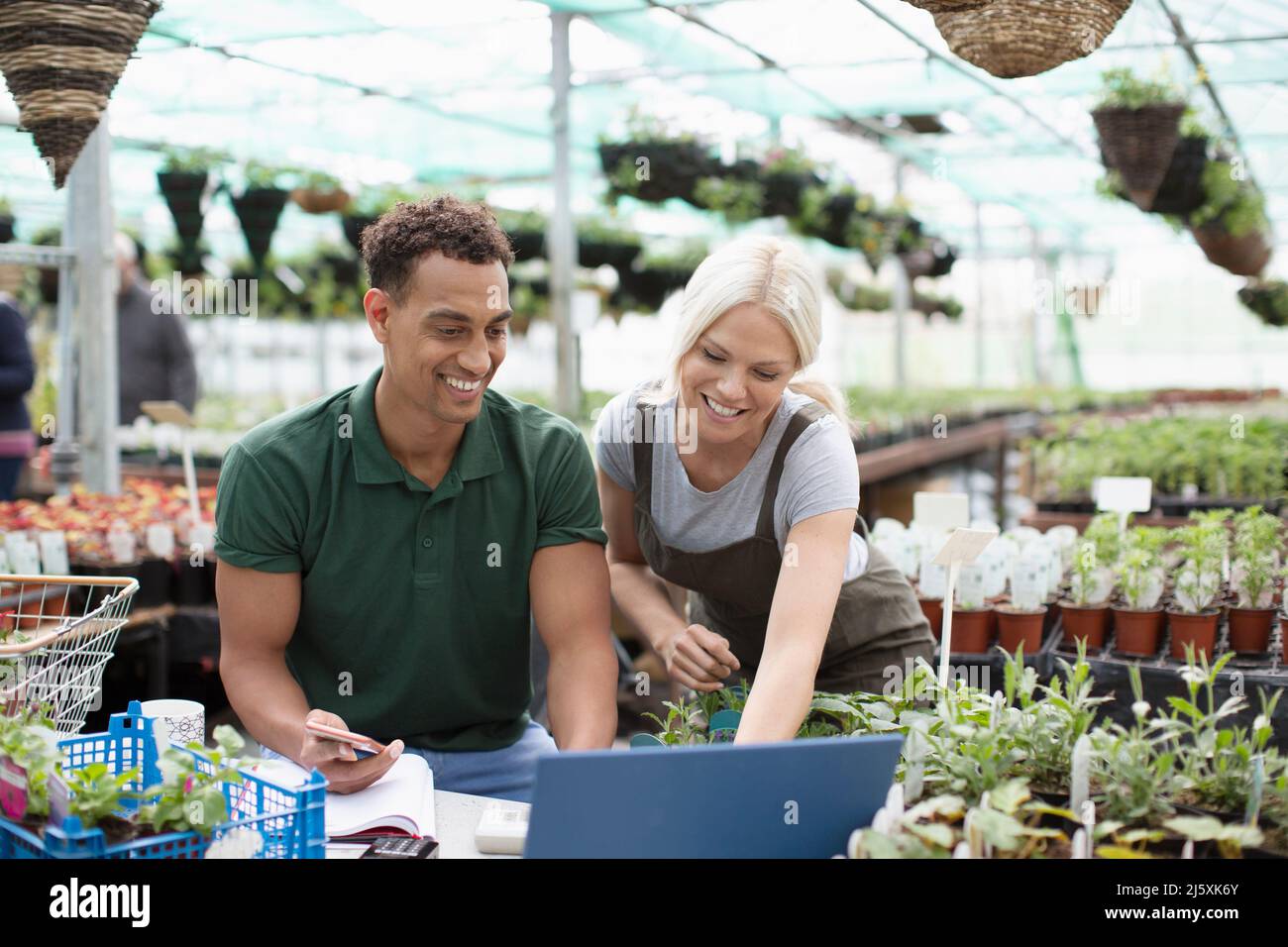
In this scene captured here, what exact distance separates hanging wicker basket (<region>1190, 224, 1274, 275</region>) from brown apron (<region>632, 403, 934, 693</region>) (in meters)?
4.77

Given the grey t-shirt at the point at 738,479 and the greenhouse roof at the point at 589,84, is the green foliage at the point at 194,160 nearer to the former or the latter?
the greenhouse roof at the point at 589,84

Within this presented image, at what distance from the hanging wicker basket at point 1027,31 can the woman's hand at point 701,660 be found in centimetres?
105

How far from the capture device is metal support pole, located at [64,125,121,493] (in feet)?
12.1

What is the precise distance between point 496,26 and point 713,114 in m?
1.94

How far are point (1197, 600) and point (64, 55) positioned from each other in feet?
8.17

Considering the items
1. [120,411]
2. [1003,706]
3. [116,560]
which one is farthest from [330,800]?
[120,411]

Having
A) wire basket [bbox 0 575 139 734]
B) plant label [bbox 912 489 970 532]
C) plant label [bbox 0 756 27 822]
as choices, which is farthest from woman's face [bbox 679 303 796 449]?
plant label [bbox 0 756 27 822]

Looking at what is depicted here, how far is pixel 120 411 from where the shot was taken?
5.80 m

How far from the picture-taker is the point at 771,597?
6.41 feet

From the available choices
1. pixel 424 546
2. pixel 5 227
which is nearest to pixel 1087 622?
pixel 424 546

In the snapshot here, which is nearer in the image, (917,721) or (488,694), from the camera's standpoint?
(917,721)

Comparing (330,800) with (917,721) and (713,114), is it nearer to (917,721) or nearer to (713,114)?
(917,721)

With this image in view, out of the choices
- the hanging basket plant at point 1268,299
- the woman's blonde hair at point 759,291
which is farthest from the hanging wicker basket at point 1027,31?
the hanging basket plant at point 1268,299

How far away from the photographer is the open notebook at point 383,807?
4.66 feet
